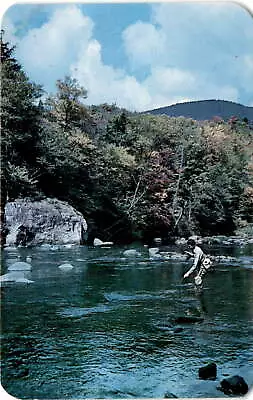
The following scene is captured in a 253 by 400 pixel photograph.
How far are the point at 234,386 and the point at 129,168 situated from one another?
7.55 m

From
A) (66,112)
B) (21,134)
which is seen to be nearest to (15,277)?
(21,134)

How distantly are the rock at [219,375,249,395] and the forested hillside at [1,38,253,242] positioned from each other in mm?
4216

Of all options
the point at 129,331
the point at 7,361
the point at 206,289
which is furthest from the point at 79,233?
the point at 7,361

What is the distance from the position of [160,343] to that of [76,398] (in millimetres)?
692

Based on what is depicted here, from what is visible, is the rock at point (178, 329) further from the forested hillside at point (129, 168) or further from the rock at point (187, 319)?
the forested hillside at point (129, 168)

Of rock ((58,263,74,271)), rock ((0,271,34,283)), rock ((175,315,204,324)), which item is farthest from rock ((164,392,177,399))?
rock ((58,263,74,271))

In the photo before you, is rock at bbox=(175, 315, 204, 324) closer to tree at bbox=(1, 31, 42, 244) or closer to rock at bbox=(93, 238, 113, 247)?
tree at bbox=(1, 31, 42, 244)

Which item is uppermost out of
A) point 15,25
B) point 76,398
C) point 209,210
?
point 15,25

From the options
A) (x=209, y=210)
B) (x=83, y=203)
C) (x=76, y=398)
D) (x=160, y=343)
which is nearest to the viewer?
(x=76, y=398)

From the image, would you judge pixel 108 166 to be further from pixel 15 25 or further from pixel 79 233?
pixel 15 25

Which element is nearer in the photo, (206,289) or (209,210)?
(206,289)

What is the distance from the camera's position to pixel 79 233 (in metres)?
7.88

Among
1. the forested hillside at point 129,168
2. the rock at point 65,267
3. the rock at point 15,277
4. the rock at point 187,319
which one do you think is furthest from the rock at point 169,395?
the forested hillside at point 129,168

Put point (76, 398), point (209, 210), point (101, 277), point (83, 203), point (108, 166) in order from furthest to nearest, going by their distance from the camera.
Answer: point (108, 166) < point (83, 203) < point (209, 210) < point (101, 277) < point (76, 398)
